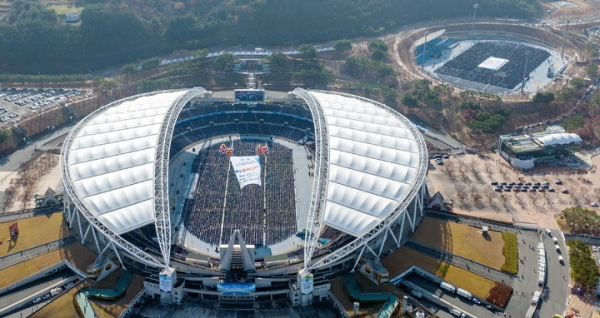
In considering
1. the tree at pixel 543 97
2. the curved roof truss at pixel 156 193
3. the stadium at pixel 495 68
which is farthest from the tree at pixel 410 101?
the curved roof truss at pixel 156 193

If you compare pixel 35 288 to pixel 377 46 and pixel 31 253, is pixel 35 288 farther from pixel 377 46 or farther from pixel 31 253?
pixel 377 46

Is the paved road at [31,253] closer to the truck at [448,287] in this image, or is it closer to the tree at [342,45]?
the truck at [448,287]

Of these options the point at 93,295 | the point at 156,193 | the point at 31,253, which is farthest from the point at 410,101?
the point at 31,253

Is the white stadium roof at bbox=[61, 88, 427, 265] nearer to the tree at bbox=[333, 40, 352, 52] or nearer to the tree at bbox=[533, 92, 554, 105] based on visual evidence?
the tree at bbox=[533, 92, 554, 105]

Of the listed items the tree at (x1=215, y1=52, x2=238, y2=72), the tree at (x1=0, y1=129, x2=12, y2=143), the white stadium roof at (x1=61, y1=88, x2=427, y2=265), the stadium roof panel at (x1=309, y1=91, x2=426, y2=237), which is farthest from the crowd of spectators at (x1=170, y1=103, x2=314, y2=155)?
the tree at (x1=0, y1=129, x2=12, y2=143)

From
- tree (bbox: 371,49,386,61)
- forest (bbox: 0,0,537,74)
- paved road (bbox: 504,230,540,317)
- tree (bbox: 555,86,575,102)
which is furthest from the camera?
tree (bbox: 371,49,386,61)

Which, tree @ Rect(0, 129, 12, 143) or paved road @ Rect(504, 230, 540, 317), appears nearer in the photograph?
paved road @ Rect(504, 230, 540, 317)
